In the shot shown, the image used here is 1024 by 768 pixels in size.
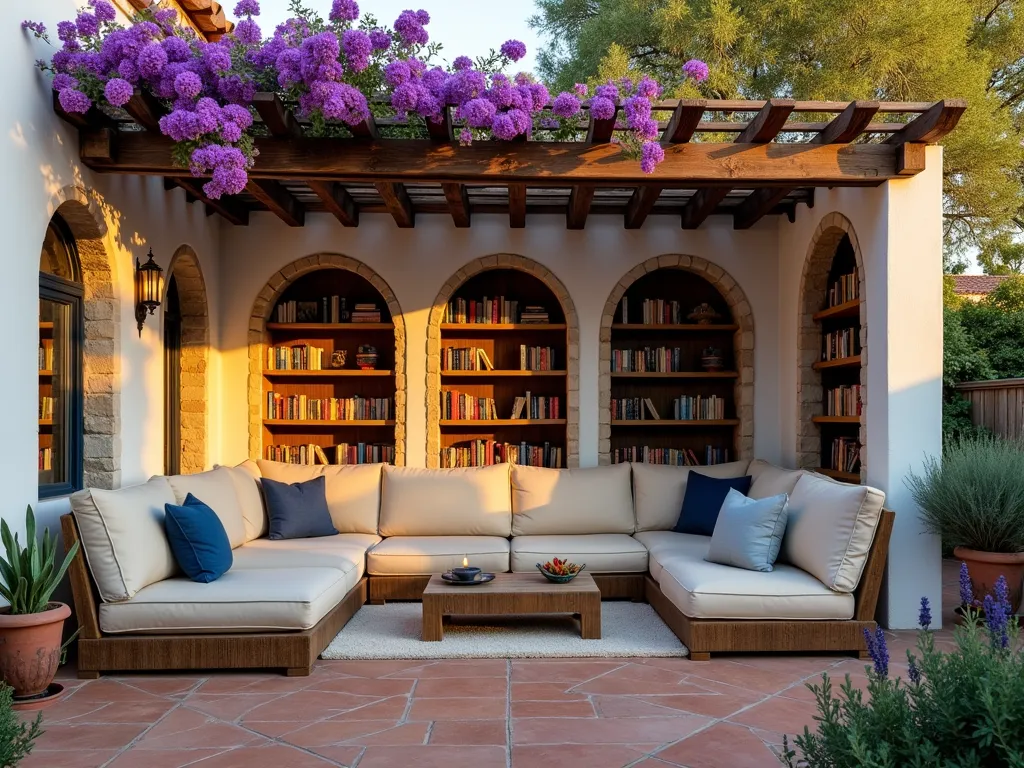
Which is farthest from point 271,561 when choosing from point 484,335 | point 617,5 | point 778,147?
point 617,5

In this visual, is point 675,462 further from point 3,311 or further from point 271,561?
point 3,311

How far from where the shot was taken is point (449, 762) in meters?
3.28

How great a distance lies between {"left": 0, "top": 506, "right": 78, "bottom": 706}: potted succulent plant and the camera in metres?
3.88

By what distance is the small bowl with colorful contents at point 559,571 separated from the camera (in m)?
5.19

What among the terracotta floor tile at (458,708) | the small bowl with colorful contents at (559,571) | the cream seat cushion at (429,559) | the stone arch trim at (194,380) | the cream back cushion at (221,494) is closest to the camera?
the terracotta floor tile at (458,708)

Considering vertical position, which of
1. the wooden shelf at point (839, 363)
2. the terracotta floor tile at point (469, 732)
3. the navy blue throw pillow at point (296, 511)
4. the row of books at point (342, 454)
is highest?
the wooden shelf at point (839, 363)

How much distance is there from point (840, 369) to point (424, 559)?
354 cm

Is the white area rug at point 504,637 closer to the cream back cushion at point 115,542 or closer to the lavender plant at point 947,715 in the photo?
the cream back cushion at point 115,542

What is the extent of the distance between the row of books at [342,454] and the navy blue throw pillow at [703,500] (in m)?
2.47

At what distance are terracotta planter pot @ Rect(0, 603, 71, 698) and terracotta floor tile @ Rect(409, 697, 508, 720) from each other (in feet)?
5.18

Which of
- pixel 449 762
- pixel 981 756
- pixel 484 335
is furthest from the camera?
pixel 484 335

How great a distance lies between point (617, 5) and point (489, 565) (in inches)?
261

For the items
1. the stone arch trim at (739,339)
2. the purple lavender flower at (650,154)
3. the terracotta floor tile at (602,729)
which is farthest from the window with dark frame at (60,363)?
the stone arch trim at (739,339)

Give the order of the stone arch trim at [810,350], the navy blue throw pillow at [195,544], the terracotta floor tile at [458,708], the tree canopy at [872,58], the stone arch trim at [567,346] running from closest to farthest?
the terracotta floor tile at [458,708] < the navy blue throw pillow at [195,544] < the stone arch trim at [810,350] < the stone arch trim at [567,346] < the tree canopy at [872,58]
